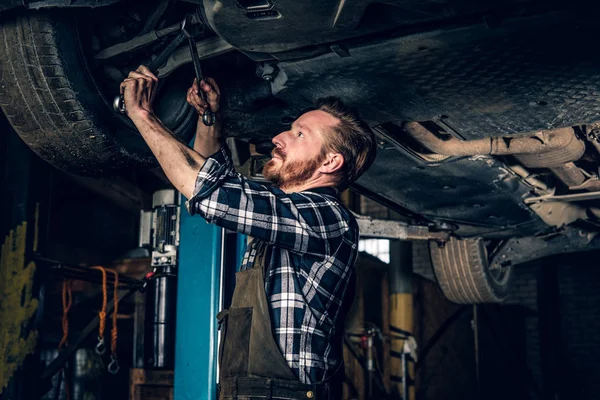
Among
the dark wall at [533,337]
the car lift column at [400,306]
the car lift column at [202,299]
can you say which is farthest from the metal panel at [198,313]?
the dark wall at [533,337]

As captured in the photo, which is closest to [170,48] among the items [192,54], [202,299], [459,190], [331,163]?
[192,54]

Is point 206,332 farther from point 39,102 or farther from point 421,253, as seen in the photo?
point 421,253

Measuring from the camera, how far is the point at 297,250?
1.76 metres

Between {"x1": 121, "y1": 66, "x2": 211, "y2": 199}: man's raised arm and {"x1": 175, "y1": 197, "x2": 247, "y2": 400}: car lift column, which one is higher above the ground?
{"x1": 121, "y1": 66, "x2": 211, "y2": 199}: man's raised arm

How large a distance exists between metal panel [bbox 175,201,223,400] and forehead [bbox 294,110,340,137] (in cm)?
132

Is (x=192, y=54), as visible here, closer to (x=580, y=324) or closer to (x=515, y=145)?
(x=515, y=145)

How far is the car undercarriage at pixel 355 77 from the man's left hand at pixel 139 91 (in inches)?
9.1

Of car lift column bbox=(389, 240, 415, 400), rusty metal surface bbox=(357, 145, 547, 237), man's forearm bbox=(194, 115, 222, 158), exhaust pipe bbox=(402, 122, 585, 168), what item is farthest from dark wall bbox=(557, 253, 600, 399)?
man's forearm bbox=(194, 115, 222, 158)

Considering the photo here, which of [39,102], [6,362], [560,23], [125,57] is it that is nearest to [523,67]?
[560,23]

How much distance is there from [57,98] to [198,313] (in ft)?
4.79

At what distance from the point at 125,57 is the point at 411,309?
637 centimetres

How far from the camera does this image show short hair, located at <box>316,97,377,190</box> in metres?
2.03

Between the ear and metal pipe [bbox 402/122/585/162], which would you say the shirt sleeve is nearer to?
the ear

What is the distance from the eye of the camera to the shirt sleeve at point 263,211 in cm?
165
